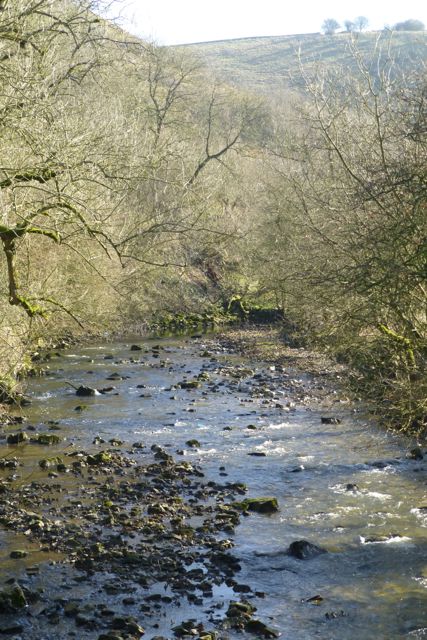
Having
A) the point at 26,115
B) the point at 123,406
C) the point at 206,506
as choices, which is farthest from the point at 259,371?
the point at 26,115

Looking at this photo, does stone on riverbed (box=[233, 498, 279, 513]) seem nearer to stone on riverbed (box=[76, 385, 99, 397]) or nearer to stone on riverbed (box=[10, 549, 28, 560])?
stone on riverbed (box=[10, 549, 28, 560])

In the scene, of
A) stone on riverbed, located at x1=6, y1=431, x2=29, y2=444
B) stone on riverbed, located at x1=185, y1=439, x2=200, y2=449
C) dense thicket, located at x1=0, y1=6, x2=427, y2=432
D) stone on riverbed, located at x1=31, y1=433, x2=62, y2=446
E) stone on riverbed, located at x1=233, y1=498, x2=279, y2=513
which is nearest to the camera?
dense thicket, located at x1=0, y1=6, x2=427, y2=432

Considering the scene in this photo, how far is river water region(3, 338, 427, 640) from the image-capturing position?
32.4ft

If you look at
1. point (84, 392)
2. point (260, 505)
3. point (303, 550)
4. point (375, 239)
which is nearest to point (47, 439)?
point (84, 392)

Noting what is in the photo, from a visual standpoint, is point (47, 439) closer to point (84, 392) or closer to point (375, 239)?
point (84, 392)

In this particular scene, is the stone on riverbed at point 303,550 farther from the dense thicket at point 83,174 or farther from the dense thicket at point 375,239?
the dense thicket at point 83,174

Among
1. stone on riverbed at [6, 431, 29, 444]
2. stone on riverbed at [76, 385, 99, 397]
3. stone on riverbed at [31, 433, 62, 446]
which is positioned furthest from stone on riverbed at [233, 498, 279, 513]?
stone on riverbed at [76, 385, 99, 397]

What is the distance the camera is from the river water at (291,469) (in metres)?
9.88

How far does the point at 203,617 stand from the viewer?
9.31 meters

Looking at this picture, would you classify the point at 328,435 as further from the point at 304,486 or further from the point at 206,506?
the point at 206,506

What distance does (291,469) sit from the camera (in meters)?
15.3

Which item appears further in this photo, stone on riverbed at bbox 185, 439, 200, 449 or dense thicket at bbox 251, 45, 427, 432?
stone on riverbed at bbox 185, 439, 200, 449

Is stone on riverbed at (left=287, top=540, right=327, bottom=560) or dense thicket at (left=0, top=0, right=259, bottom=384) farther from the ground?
dense thicket at (left=0, top=0, right=259, bottom=384)

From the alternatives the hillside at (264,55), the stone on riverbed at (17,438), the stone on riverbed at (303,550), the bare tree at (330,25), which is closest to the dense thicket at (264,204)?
the stone on riverbed at (17,438)
